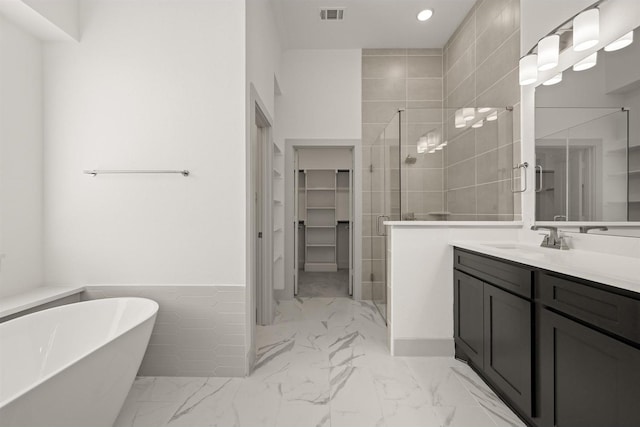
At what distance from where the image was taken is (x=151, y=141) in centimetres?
213

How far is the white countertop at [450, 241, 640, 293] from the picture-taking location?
1.08m

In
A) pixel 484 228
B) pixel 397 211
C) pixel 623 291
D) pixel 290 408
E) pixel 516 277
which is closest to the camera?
pixel 623 291

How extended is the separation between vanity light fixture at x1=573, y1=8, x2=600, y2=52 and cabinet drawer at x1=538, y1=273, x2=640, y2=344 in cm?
136

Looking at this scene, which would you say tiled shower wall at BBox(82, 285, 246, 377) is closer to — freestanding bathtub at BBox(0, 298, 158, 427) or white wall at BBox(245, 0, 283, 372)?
white wall at BBox(245, 0, 283, 372)

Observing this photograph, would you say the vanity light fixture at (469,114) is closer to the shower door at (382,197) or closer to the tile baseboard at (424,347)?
the shower door at (382,197)

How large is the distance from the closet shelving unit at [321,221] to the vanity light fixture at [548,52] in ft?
13.9

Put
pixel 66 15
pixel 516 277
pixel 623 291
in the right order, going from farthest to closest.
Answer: pixel 66 15
pixel 516 277
pixel 623 291

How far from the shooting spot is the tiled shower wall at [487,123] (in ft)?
8.36

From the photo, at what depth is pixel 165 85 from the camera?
2123 mm

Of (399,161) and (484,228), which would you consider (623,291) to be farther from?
(399,161)

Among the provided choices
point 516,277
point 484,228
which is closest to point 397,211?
point 484,228

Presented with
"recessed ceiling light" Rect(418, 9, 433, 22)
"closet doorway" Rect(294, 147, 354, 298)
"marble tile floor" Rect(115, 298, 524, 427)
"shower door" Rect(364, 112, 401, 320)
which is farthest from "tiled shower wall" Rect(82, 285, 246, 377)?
"closet doorway" Rect(294, 147, 354, 298)

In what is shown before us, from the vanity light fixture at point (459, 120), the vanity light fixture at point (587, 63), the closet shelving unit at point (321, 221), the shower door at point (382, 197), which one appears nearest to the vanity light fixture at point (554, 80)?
the vanity light fixture at point (587, 63)

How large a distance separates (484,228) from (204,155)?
7.07 feet
